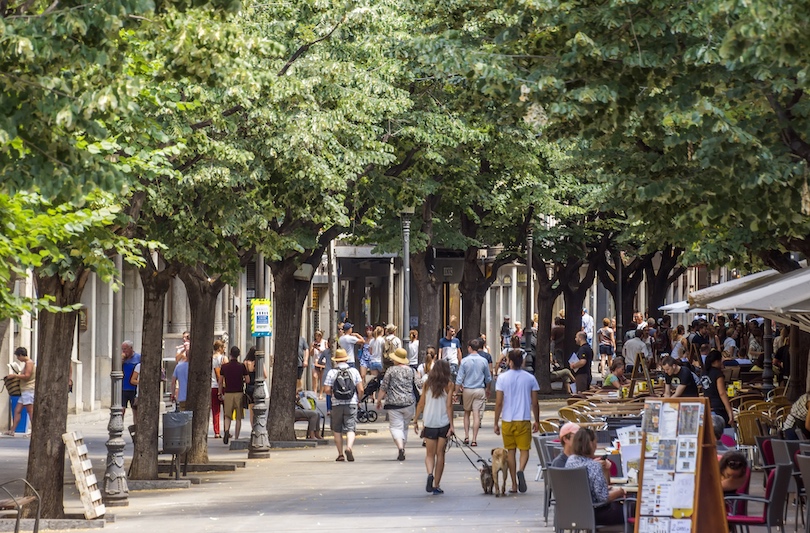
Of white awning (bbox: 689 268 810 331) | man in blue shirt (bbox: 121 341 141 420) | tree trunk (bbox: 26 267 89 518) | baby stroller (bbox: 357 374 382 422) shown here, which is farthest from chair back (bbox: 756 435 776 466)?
baby stroller (bbox: 357 374 382 422)

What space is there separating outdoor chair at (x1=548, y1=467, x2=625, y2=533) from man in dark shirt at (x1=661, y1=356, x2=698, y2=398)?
282 inches

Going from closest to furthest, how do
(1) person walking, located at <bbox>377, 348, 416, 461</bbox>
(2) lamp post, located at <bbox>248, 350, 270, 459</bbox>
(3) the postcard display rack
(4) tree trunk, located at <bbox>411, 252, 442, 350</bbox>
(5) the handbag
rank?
(3) the postcard display rack → (1) person walking, located at <bbox>377, 348, 416, 461</bbox> → (2) lamp post, located at <bbox>248, 350, 270, 459</bbox> → (5) the handbag → (4) tree trunk, located at <bbox>411, 252, 442, 350</bbox>

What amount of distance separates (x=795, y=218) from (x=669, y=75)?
1.89 metres

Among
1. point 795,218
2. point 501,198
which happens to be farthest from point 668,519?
point 501,198

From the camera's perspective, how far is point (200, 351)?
2272 cm

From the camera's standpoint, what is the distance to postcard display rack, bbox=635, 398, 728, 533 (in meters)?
11.8

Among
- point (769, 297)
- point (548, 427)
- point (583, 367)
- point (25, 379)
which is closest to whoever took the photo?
point (769, 297)

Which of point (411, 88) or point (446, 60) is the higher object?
point (411, 88)

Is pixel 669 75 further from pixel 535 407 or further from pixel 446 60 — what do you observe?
pixel 535 407

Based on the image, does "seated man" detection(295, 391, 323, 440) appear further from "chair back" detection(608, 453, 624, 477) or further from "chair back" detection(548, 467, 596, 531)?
"chair back" detection(548, 467, 596, 531)

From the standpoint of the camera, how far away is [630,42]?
12.6 metres

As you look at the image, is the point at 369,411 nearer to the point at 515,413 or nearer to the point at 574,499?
the point at 515,413

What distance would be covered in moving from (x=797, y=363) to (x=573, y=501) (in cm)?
1626

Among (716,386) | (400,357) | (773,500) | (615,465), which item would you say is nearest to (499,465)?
(615,465)
